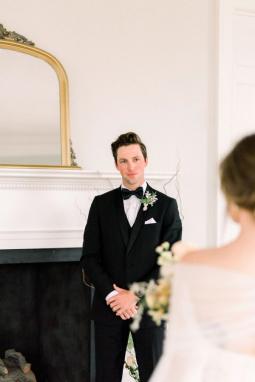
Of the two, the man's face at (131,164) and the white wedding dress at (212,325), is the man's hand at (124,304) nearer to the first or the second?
the man's face at (131,164)

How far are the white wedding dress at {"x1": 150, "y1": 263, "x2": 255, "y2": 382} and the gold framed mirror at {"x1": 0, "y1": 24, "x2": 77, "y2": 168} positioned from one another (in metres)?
1.86

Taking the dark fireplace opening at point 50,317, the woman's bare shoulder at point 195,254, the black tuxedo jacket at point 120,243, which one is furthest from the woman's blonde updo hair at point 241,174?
the dark fireplace opening at point 50,317

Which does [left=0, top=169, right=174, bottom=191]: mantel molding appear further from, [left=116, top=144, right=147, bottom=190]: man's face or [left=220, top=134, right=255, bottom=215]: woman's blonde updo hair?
[left=220, top=134, right=255, bottom=215]: woman's blonde updo hair

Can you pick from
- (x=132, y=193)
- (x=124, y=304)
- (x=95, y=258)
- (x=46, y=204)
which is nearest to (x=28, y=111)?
(x=46, y=204)

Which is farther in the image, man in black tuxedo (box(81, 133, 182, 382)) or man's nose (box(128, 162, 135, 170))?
man's nose (box(128, 162, 135, 170))

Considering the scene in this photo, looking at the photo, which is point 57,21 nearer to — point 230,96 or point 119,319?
point 230,96

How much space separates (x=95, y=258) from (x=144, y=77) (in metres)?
1.45

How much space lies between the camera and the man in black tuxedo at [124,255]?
2553 mm

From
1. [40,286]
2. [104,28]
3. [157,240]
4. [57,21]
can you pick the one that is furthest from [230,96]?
[40,286]

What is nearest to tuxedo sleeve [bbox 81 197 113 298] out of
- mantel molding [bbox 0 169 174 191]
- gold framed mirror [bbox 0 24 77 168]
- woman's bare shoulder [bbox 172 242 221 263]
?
mantel molding [bbox 0 169 174 191]

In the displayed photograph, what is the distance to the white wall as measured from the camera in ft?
11.1

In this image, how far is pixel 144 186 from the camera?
272 cm

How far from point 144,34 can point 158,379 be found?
8.54 feet

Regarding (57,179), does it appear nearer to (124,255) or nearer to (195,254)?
(124,255)
